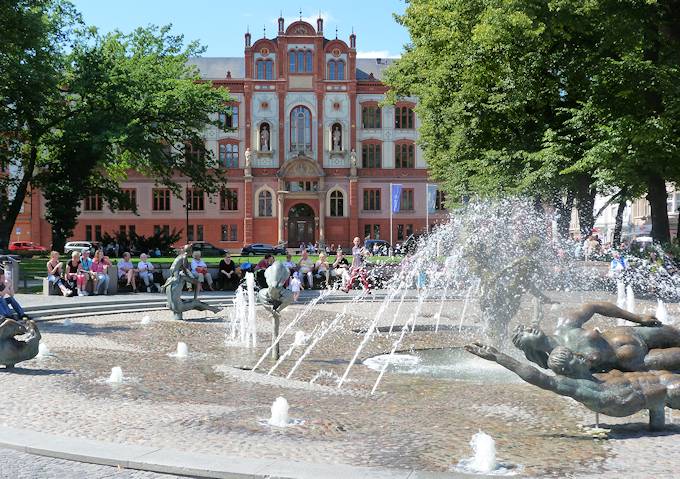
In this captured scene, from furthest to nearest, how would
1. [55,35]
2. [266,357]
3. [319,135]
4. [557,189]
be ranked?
[319,135]
[55,35]
[557,189]
[266,357]

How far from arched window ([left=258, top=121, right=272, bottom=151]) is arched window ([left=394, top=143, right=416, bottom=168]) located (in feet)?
35.0

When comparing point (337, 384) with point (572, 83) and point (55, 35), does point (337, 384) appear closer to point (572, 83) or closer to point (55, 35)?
point (572, 83)

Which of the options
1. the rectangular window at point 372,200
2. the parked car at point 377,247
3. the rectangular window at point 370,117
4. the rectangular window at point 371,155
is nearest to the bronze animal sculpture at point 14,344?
the parked car at point 377,247

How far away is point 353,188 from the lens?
63.3 m

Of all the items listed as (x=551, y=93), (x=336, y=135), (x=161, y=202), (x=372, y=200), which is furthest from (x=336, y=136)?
(x=551, y=93)

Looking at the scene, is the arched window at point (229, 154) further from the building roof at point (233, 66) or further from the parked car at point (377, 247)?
the parked car at point (377, 247)

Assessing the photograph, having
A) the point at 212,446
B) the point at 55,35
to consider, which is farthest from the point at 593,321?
A: the point at 55,35

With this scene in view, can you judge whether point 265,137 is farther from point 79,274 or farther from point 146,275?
point 79,274

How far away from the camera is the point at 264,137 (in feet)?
207

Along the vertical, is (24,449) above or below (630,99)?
below

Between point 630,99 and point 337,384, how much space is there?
17.8 metres

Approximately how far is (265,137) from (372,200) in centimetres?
1027

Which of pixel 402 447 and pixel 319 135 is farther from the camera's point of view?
pixel 319 135

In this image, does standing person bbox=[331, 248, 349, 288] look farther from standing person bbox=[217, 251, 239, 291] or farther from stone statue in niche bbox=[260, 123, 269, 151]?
stone statue in niche bbox=[260, 123, 269, 151]
